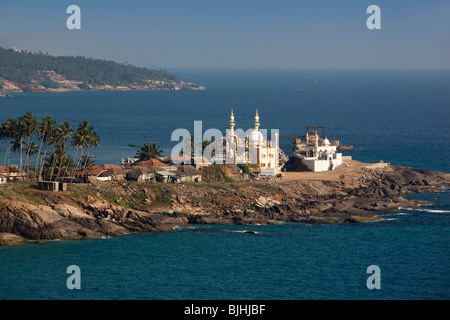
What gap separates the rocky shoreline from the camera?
7475cm

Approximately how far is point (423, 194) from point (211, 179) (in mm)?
27895

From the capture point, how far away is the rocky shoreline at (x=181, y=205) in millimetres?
74750

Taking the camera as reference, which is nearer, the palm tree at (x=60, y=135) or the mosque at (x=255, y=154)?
the palm tree at (x=60, y=135)

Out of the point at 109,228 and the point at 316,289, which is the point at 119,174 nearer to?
the point at 109,228

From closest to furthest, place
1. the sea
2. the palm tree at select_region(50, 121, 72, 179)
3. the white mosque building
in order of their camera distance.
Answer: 1. the sea
2. the palm tree at select_region(50, 121, 72, 179)
3. the white mosque building

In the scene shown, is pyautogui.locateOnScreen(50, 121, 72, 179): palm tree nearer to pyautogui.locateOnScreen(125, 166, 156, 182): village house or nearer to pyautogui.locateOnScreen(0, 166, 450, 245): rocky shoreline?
pyautogui.locateOnScreen(0, 166, 450, 245): rocky shoreline

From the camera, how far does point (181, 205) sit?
8612 cm

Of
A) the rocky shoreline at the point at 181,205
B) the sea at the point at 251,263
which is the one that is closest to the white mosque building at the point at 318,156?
the rocky shoreline at the point at 181,205

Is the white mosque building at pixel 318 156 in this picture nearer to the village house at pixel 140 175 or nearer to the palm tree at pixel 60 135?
the village house at pixel 140 175

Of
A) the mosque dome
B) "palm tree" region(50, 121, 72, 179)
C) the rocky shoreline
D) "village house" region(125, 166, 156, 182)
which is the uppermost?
"palm tree" region(50, 121, 72, 179)

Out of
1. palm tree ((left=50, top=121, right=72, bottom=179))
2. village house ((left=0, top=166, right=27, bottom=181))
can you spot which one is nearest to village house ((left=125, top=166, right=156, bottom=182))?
palm tree ((left=50, top=121, right=72, bottom=179))

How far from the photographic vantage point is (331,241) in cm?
7656
